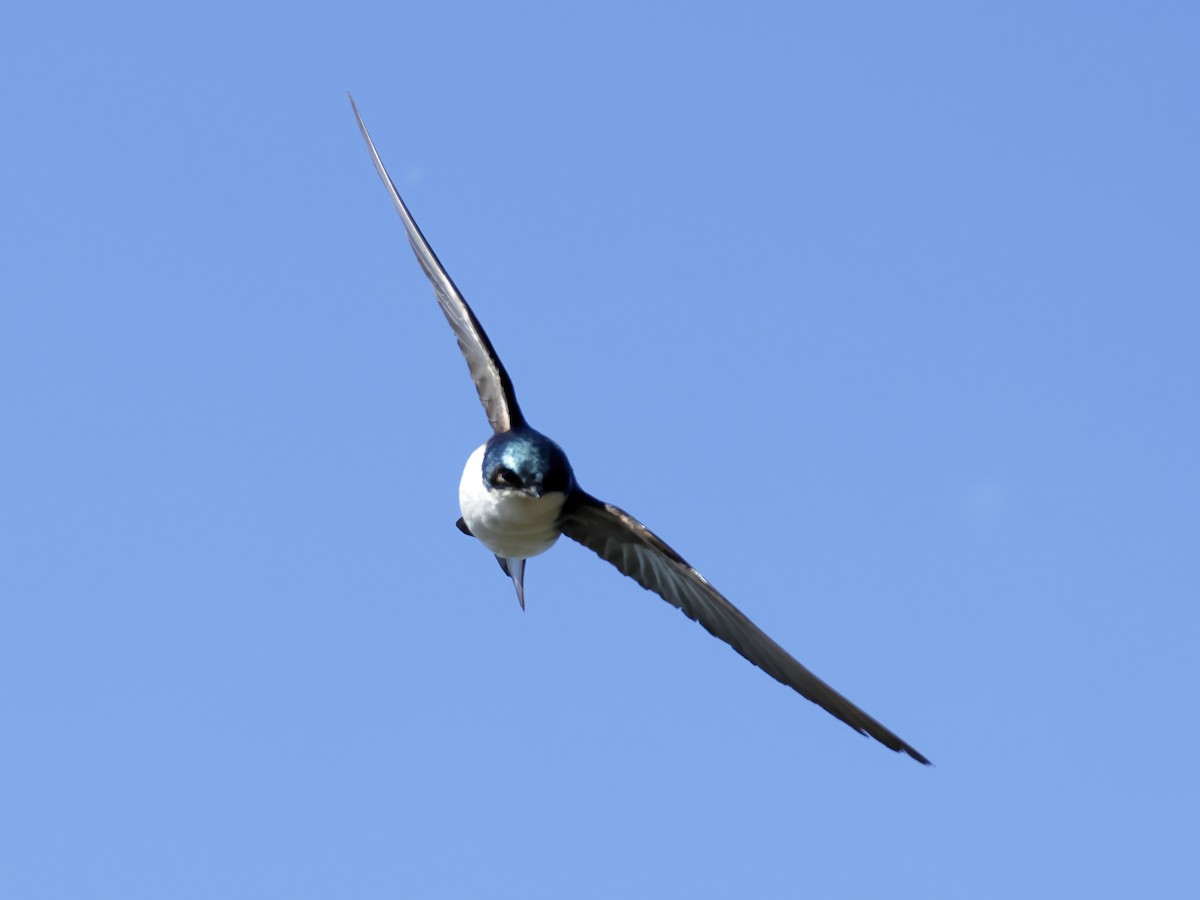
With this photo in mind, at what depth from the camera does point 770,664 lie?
964cm

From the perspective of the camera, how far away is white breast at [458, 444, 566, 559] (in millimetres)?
9250

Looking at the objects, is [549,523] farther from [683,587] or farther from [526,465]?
[683,587]

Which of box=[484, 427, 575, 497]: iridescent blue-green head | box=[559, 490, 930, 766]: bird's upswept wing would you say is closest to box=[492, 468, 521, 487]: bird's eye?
box=[484, 427, 575, 497]: iridescent blue-green head

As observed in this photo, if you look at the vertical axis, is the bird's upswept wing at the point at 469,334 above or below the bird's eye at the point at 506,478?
above

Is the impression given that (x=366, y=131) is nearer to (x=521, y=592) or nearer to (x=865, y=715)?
(x=521, y=592)

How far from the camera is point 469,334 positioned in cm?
1048

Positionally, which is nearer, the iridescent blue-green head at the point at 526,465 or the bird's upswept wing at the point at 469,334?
the iridescent blue-green head at the point at 526,465

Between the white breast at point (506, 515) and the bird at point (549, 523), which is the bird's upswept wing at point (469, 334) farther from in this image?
the white breast at point (506, 515)

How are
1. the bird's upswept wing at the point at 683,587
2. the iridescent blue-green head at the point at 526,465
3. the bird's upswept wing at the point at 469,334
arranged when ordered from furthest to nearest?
the bird's upswept wing at the point at 469,334 → the bird's upswept wing at the point at 683,587 → the iridescent blue-green head at the point at 526,465

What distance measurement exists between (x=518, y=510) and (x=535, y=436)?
0.38 meters

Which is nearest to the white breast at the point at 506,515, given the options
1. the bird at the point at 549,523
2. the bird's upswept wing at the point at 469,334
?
the bird at the point at 549,523

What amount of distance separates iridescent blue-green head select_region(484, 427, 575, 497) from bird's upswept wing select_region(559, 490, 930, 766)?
0.35m

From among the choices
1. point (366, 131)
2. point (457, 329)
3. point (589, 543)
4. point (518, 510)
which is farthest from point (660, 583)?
point (366, 131)

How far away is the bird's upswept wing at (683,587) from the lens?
9.27 metres
